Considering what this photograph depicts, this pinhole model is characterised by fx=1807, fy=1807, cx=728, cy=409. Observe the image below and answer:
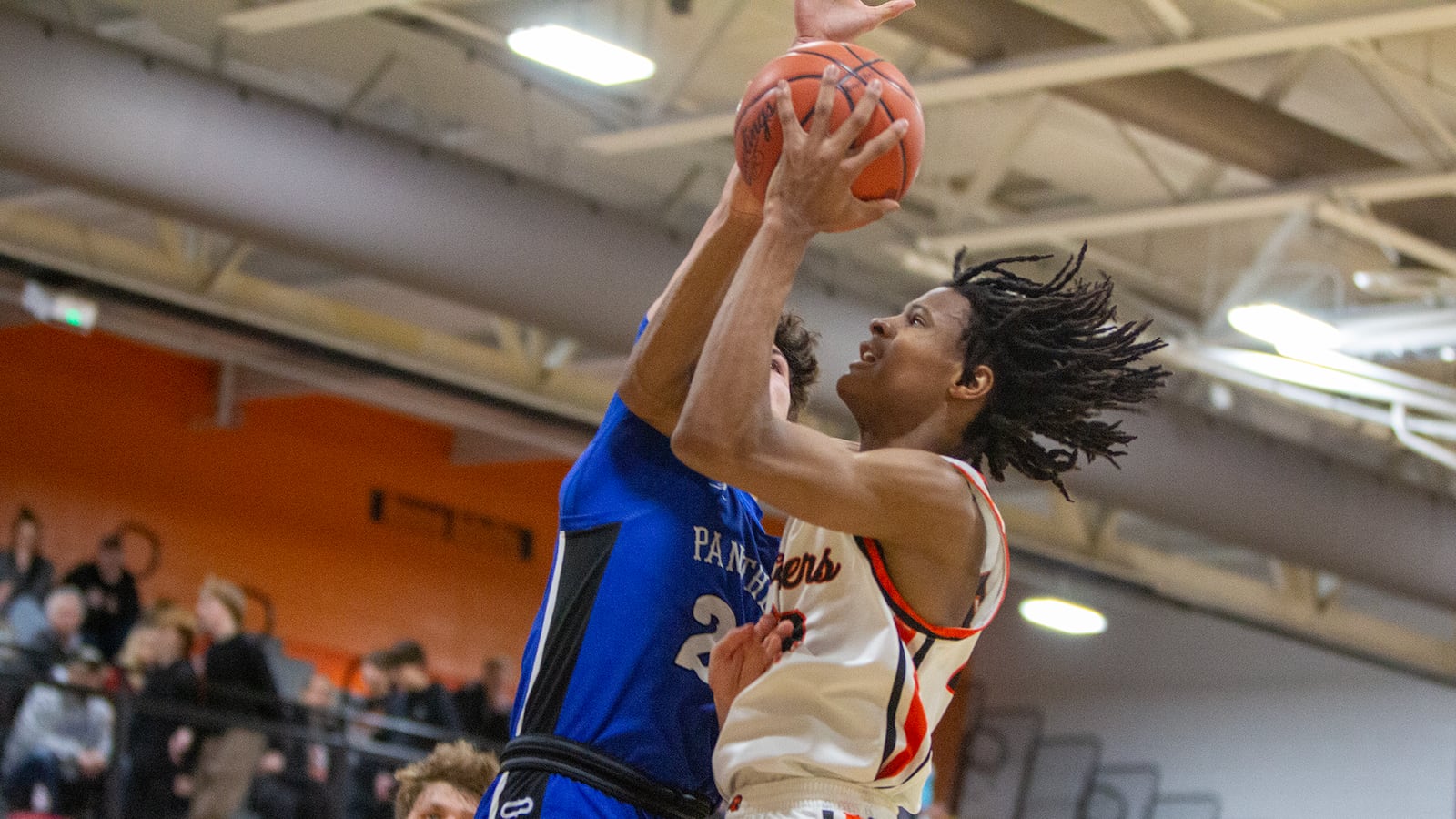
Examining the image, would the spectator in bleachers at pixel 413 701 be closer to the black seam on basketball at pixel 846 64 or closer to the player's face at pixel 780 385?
the player's face at pixel 780 385

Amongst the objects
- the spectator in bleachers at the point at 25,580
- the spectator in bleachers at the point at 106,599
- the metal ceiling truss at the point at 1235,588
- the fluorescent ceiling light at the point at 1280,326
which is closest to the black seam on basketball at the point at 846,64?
the fluorescent ceiling light at the point at 1280,326

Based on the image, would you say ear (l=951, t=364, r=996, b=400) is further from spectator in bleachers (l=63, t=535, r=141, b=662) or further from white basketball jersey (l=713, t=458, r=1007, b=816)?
spectator in bleachers (l=63, t=535, r=141, b=662)

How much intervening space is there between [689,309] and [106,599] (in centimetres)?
973

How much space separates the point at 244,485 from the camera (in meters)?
14.6

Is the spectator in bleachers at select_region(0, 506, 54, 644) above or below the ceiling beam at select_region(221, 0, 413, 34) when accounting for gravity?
below

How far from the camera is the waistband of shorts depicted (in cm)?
283

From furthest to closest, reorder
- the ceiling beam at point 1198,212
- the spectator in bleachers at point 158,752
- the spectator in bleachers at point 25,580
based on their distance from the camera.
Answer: the spectator in bleachers at point 25,580 → the ceiling beam at point 1198,212 → the spectator in bleachers at point 158,752

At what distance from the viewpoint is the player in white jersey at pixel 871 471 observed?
9.08ft

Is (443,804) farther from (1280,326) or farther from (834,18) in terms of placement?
(1280,326)

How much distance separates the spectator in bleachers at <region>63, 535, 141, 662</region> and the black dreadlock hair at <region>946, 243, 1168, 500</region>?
957cm

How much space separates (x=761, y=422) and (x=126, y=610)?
1005 cm

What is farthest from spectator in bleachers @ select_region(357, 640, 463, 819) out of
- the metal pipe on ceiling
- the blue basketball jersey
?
the blue basketball jersey

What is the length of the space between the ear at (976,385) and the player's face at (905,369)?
0.7 inches

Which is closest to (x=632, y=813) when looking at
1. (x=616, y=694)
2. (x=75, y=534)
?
(x=616, y=694)
